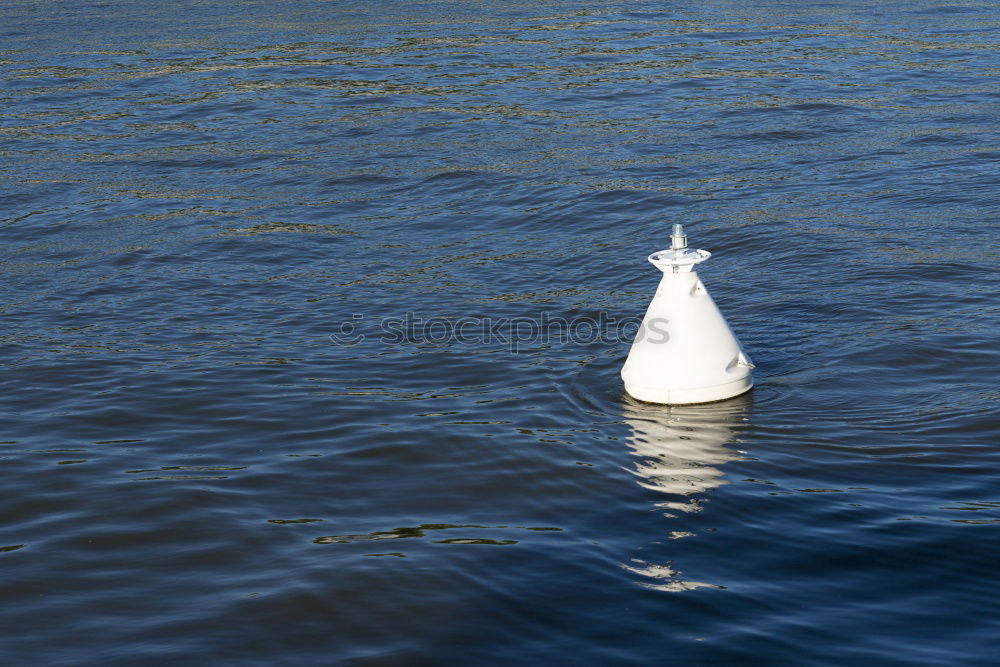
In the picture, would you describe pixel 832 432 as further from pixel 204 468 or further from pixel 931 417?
pixel 204 468

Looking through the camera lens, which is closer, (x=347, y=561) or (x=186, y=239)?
(x=347, y=561)

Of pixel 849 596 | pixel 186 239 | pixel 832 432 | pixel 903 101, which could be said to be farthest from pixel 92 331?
pixel 903 101

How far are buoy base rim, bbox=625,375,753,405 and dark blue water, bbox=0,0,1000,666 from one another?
88 mm

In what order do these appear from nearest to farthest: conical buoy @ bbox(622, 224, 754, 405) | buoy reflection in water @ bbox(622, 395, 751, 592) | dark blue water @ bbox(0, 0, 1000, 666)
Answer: dark blue water @ bbox(0, 0, 1000, 666), buoy reflection in water @ bbox(622, 395, 751, 592), conical buoy @ bbox(622, 224, 754, 405)

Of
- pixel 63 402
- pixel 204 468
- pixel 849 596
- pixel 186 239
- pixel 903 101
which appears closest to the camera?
pixel 849 596

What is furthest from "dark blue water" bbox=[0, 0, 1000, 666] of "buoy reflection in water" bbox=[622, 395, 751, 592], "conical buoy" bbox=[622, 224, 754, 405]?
"conical buoy" bbox=[622, 224, 754, 405]

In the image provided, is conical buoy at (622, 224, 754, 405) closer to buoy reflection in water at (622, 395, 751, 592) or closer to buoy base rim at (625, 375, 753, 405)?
buoy base rim at (625, 375, 753, 405)

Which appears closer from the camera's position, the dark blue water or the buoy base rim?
the dark blue water

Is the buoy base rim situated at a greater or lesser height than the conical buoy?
lesser

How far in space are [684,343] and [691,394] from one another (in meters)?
0.33

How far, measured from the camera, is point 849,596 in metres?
4.98

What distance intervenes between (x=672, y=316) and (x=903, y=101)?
10379 mm

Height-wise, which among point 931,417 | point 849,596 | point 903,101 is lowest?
point 849,596

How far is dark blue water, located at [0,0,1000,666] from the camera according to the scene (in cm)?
502
